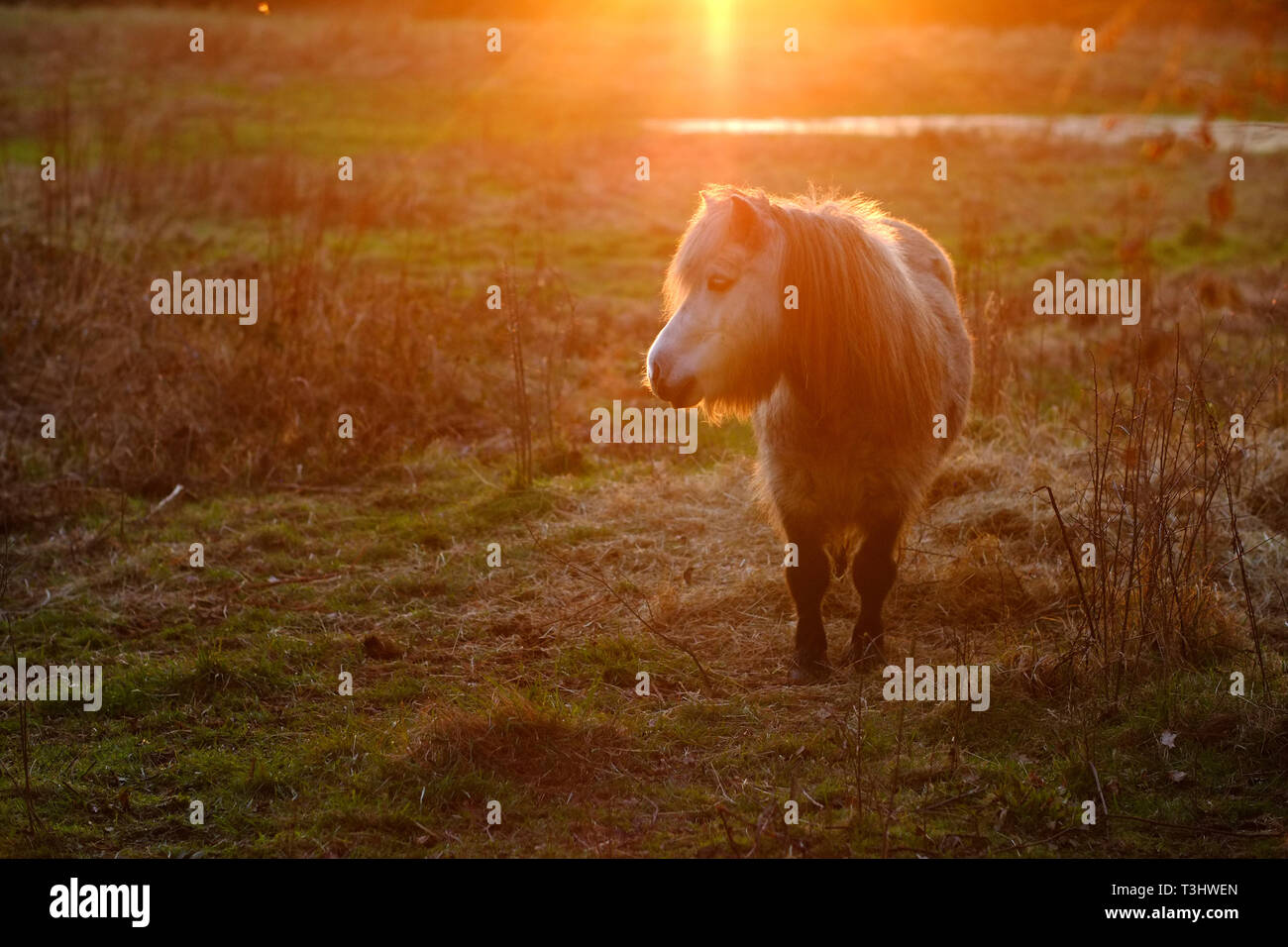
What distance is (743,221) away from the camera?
14.0ft

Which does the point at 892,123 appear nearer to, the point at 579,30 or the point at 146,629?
the point at 579,30

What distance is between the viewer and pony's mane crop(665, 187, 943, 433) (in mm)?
4441

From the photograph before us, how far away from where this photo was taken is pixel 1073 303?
1134cm

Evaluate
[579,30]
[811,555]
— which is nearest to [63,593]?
[811,555]

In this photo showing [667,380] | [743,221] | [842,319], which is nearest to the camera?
[667,380]

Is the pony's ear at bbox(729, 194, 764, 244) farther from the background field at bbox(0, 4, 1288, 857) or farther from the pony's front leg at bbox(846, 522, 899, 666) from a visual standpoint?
the pony's front leg at bbox(846, 522, 899, 666)

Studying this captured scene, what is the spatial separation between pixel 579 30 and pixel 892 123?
11.7 meters

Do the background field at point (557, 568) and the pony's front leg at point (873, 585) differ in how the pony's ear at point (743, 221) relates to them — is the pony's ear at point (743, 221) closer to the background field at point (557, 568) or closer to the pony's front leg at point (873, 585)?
the background field at point (557, 568)

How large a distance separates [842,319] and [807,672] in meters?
1.53

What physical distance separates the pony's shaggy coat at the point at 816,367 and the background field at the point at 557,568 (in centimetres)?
62

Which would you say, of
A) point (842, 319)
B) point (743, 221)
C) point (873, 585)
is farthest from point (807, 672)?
point (743, 221)

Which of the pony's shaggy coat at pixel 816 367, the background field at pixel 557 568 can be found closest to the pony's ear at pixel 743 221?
the pony's shaggy coat at pixel 816 367

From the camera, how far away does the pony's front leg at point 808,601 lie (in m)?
4.98

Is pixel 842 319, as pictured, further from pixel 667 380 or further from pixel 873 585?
pixel 873 585
